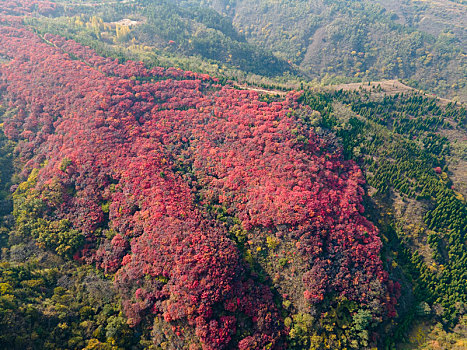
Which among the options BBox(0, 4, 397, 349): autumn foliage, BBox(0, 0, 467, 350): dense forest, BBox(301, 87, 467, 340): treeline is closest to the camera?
BBox(0, 0, 467, 350): dense forest

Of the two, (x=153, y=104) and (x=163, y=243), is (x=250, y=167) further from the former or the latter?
(x=153, y=104)

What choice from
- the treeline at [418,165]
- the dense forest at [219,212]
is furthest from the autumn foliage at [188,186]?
the treeline at [418,165]

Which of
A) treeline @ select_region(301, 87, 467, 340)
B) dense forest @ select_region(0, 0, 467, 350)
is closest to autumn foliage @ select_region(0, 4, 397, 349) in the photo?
dense forest @ select_region(0, 0, 467, 350)

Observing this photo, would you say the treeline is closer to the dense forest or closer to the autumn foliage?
the dense forest

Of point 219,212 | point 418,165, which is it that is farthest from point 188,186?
point 418,165

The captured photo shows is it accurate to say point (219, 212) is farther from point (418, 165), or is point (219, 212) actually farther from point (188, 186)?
point (418, 165)

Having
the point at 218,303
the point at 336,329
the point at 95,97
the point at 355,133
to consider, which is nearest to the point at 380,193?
the point at 355,133

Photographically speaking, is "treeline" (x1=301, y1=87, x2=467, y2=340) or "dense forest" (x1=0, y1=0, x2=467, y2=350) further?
"treeline" (x1=301, y1=87, x2=467, y2=340)
